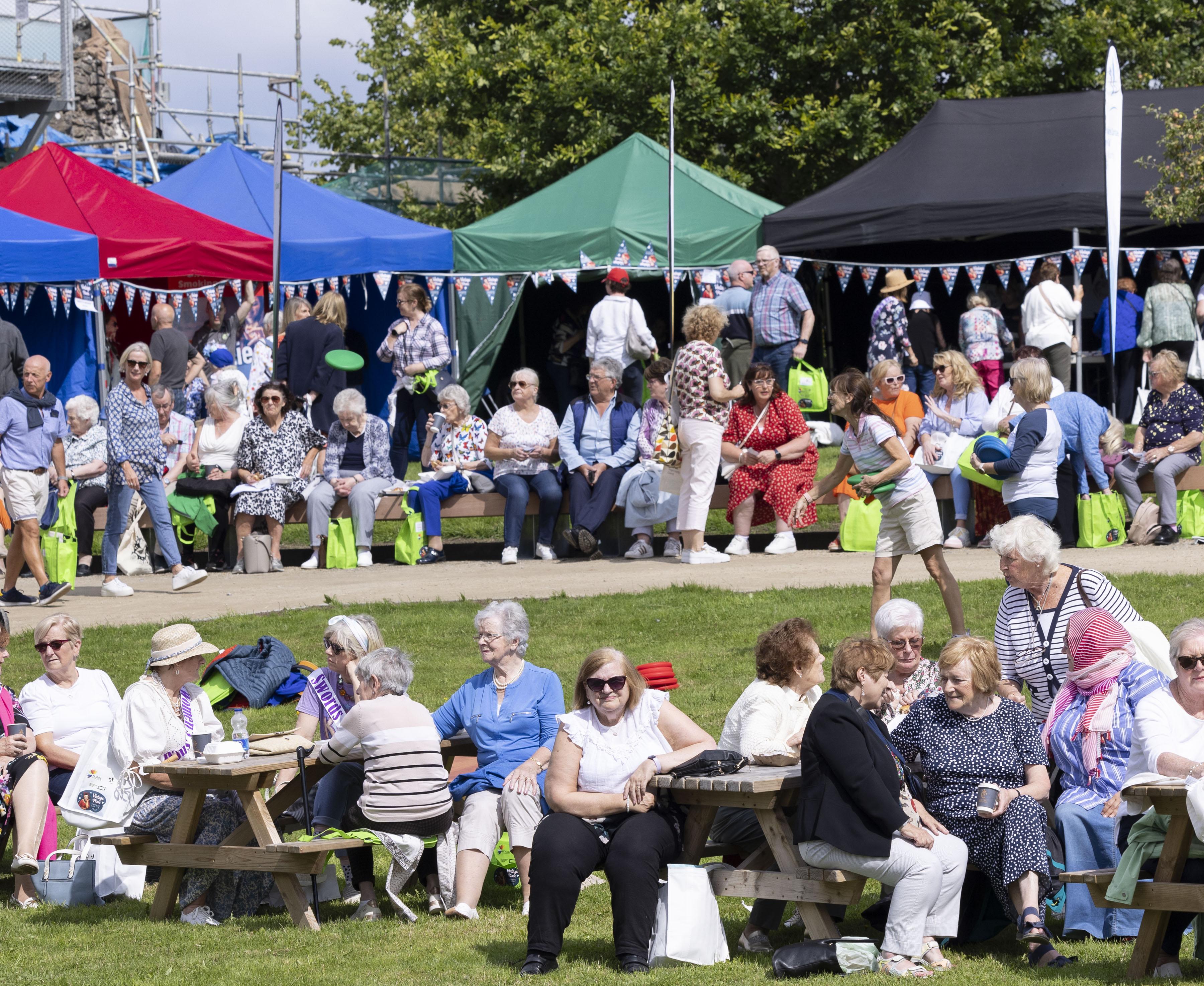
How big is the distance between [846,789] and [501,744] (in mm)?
1709

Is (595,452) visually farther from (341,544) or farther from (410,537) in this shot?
(341,544)

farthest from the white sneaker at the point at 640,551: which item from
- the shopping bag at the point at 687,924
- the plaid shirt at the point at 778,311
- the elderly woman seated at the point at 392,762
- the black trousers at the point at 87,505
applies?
the shopping bag at the point at 687,924

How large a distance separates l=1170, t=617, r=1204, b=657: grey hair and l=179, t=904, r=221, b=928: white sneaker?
11.2ft

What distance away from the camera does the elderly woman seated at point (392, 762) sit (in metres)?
6.08

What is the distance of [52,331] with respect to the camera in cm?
1875

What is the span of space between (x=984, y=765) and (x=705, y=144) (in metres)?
20.4

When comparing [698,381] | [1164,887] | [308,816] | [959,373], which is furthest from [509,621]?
[959,373]

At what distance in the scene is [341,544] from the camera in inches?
514

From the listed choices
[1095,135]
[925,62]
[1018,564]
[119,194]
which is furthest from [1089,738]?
[925,62]

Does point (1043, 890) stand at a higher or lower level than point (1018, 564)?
lower

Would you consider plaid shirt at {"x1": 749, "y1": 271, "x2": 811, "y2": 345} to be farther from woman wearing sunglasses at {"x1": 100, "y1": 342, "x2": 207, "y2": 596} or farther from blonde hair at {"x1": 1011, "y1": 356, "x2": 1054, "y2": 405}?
woman wearing sunglasses at {"x1": 100, "y1": 342, "x2": 207, "y2": 596}

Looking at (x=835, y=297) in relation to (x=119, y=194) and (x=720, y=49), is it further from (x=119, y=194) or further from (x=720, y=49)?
(x=119, y=194)

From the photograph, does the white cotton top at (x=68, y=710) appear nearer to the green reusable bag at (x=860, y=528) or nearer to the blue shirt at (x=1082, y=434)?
the green reusable bag at (x=860, y=528)

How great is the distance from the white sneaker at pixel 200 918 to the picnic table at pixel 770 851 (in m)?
1.79
